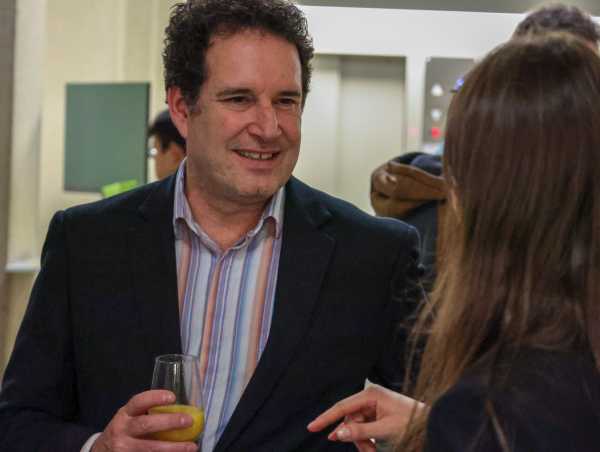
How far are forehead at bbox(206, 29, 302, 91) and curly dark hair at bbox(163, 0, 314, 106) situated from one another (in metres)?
0.02

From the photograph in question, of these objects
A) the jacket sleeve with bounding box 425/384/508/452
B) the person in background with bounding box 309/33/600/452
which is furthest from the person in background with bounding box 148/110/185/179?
the jacket sleeve with bounding box 425/384/508/452

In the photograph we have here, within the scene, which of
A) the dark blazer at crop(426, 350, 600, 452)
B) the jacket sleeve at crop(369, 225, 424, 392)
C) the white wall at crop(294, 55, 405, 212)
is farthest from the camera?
the white wall at crop(294, 55, 405, 212)

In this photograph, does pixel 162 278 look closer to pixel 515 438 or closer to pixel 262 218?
pixel 262 218

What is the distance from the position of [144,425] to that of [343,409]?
0.35 meters

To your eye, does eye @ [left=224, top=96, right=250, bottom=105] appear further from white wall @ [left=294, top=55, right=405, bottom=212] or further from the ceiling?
white wall @ [left=294, top=55, right=405, bottom=212]

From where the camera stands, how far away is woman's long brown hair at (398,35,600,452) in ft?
3.71

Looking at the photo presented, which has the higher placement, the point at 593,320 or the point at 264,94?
the point at 264,94

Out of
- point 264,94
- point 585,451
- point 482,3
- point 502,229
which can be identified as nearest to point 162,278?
point 264,94

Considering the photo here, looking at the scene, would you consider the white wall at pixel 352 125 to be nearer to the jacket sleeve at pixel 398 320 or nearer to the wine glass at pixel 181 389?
the jacket sleeve at pixel 398 320

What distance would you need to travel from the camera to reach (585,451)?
104 cm

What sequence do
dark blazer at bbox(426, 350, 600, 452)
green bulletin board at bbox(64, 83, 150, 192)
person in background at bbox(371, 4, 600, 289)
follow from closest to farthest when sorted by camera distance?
dark blazer at bbox(426, 350, 600, 452) → person in background at bbox(371, 4, 600, 289) → green bulletin board at bbox(64, 83, 150, 192)

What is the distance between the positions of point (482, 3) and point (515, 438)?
7.24ft

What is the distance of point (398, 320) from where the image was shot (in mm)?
2006

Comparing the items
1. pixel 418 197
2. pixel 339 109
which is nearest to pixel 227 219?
pixel 418 197
